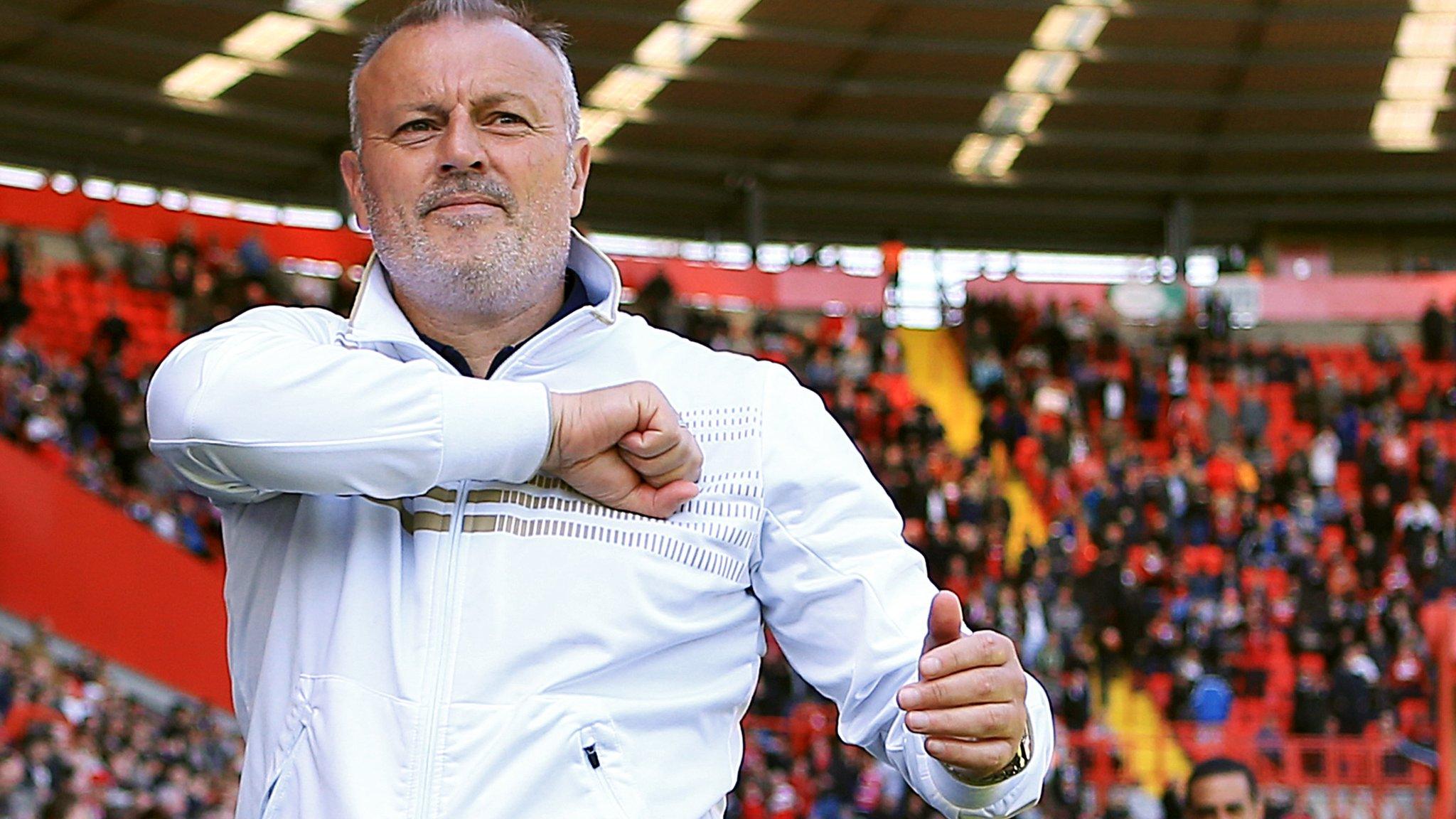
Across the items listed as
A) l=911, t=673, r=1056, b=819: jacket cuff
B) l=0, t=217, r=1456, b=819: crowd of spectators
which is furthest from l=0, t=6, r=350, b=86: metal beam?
l=911, t=673, r=1056, b=819: jacket cuff

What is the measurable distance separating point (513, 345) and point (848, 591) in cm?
48

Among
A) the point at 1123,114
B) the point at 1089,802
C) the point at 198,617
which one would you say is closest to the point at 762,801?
the point at 1089,802

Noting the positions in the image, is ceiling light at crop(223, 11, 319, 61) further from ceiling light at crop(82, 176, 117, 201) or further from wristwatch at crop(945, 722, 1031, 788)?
wristwatch at crop(945, 722, 1031, 788)

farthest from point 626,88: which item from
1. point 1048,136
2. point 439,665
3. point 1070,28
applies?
point 439,665

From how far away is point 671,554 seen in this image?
197 cm

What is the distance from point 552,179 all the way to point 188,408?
0.50 m

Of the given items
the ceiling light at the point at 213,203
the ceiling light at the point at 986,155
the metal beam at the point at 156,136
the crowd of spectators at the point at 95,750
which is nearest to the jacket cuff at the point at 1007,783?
the crowd of spectators at the point at 95,750

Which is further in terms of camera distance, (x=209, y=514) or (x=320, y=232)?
→ (x=320, y=232)

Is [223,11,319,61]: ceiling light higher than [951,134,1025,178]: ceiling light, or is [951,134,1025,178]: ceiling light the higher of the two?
[223,11,319,61]: ceiling light

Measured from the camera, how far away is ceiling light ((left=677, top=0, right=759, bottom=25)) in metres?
22.3

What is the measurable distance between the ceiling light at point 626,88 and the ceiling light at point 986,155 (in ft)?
15.1

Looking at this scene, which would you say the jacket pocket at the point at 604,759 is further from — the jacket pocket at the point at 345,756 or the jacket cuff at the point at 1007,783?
the jacket cuff at the point at 1007,783

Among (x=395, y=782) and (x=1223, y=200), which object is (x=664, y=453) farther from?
(x=1223, y=200)

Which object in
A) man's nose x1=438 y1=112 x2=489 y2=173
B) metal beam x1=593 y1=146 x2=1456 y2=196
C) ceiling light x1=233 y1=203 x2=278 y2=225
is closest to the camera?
man's nose x1=438 y1=112 x2=489 y2=173
